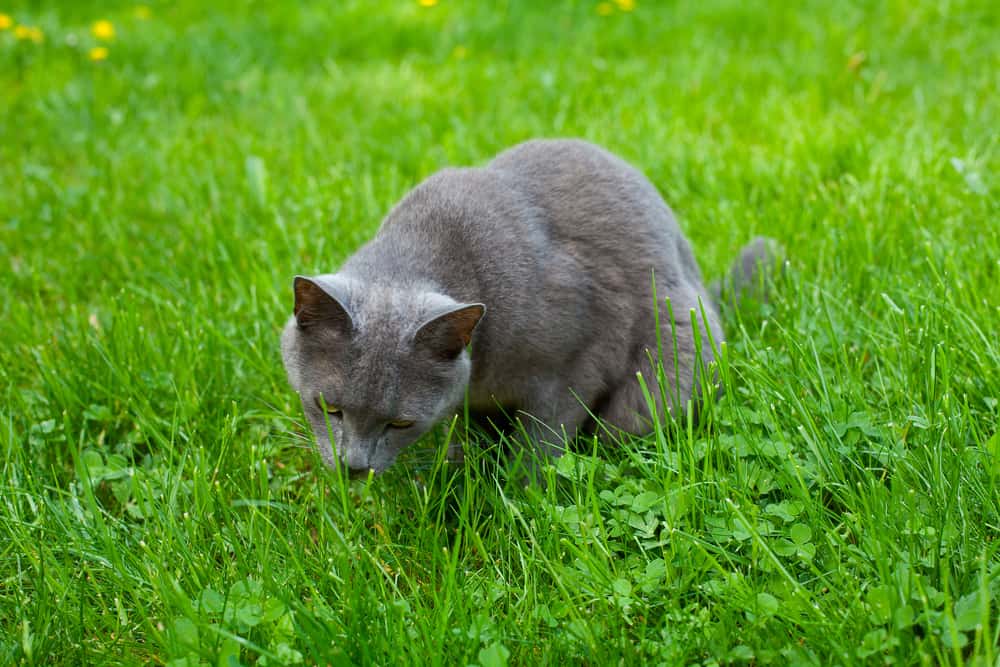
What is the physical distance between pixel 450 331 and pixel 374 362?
203 millimetres

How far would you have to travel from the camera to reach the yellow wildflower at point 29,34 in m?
5.52

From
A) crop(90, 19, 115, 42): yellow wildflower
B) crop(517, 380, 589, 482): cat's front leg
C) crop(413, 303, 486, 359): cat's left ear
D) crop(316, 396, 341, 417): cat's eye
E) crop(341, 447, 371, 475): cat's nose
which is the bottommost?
crop(517, 380, 589, 482): cat's front leg

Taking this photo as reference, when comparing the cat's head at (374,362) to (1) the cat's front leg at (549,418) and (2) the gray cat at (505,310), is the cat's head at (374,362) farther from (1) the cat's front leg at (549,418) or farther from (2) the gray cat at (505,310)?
(1) the cat's front leg at (549,418)

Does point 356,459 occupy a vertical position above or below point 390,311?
below

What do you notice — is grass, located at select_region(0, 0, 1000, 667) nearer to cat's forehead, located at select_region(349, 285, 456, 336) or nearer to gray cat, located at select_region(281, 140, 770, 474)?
gray cat, located at select_region(281, 140, 770, 474)

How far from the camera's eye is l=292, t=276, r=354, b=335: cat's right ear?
6.50 feet

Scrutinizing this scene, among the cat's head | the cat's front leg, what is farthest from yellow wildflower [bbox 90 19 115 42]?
the cat's front leg

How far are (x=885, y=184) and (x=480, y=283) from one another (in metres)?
1.98

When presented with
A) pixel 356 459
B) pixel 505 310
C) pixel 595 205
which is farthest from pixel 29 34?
pixel 356 459

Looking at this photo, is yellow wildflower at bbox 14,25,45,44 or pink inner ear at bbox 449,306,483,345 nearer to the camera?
pink inner ear at bbox 449,306,483,345

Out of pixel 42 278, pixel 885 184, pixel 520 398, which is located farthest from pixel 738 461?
pixel 42 278

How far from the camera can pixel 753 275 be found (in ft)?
9.67

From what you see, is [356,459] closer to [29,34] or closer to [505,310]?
[505,310]

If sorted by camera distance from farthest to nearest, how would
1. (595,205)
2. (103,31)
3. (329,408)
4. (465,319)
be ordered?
(103,31)
(595,205)
(329,408)
(465,319)
